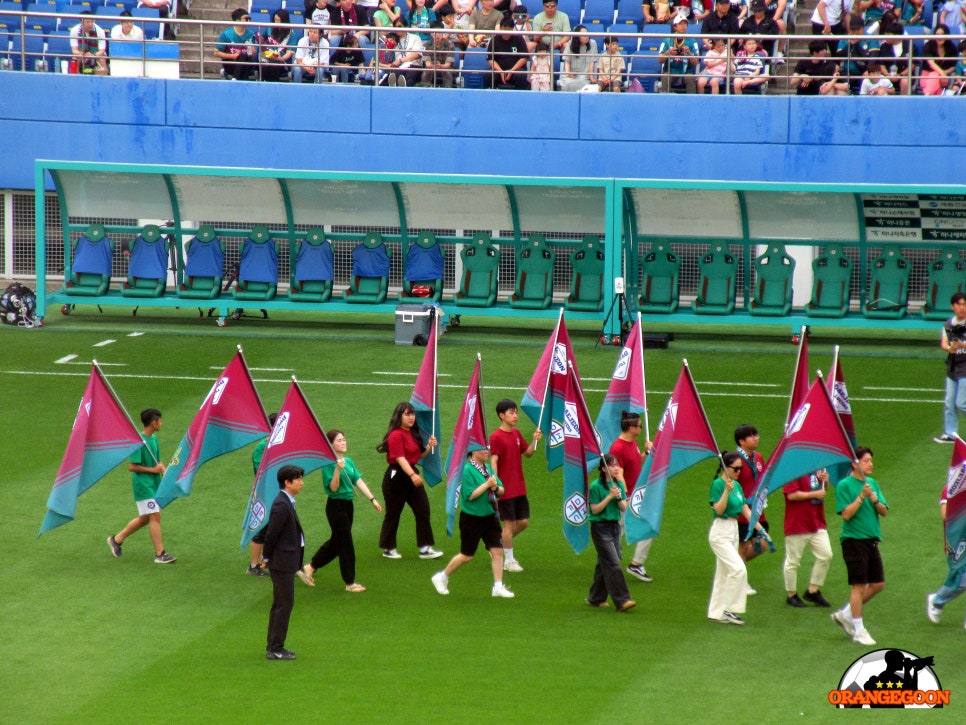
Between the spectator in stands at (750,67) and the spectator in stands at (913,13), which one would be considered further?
the spectator in stands at (913,13)

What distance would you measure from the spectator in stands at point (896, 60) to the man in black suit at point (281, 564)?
19.2 metres

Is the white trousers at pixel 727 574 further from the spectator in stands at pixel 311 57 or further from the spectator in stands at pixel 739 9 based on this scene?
the spectator in stands at pixel 311 57

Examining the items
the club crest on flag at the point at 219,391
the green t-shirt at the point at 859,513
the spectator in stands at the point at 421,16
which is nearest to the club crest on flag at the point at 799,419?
the green t-shirt at the point at 859,513

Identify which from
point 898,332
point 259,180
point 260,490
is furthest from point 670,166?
point 260,490

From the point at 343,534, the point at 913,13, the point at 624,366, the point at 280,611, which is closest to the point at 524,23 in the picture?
the point at 913,13

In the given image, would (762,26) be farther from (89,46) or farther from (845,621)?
(845,621)

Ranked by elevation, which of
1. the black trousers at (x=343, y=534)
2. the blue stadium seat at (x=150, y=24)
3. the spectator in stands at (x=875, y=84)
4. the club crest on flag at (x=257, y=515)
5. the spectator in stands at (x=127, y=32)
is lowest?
the black trousers at (x=343, y=534)

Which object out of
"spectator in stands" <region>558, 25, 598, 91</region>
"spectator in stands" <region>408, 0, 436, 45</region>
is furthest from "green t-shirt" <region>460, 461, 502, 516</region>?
"spectator in stands" <region>408, 0, 436, 45</region>

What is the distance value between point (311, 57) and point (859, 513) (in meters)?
20.1

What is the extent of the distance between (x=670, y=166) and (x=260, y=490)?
17.3 meters

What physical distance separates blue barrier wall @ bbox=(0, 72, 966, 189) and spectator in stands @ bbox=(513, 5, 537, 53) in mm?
1290

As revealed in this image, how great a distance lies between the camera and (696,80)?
2734 centimetres

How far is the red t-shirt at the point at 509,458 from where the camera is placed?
12.8 m

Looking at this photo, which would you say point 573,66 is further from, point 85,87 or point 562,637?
point 562,637
